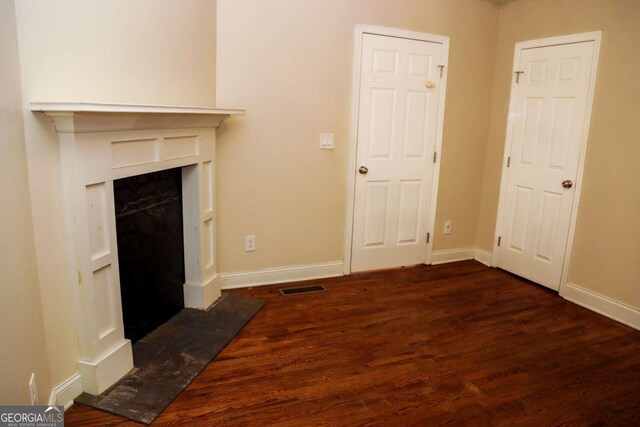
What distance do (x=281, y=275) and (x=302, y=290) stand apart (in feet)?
0.82

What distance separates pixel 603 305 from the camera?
3256 mm

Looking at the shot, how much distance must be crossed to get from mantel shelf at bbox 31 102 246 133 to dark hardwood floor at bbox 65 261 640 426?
4.22ft

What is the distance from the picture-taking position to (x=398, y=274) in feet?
13.0

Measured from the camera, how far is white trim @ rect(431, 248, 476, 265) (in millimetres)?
4266

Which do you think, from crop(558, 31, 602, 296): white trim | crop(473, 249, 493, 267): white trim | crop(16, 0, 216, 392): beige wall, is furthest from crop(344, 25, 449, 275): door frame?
crop(16, 0, 216, 392): beige wall

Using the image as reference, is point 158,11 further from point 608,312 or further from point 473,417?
point 608,312

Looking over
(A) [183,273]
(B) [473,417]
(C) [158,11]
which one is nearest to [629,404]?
(B) [473,417]

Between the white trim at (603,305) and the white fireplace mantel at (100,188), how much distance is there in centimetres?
313

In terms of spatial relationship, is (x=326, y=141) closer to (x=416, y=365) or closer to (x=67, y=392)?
(x=416, y=365)

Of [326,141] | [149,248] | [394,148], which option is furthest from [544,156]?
[149,248]

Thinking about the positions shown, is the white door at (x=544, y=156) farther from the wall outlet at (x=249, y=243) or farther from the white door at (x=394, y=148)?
the wall outlet at (x=249, y=243)

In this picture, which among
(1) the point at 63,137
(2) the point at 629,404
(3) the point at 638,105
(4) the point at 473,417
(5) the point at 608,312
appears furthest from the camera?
(5) the point at 608,312

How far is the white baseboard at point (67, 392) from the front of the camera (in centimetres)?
191

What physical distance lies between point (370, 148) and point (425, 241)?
1104 mm
